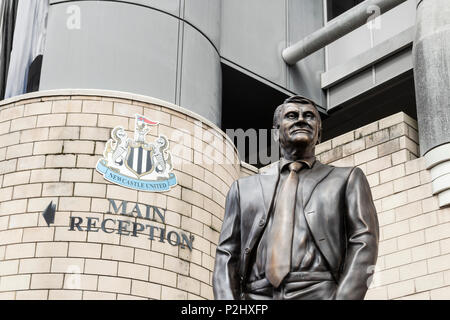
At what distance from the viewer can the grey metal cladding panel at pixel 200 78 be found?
2031 centimetres

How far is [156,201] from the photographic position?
703 inches

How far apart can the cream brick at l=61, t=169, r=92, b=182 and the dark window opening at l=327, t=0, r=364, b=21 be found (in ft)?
40.0

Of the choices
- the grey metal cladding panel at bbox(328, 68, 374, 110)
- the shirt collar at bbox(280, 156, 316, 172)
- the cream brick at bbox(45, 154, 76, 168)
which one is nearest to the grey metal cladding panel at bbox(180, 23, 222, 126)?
the cream brick at bbox(45, 154, 76, 168)

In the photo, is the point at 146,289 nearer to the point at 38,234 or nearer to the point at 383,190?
the point at 38,234

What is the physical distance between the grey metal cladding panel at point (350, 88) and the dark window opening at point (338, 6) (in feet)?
10.1

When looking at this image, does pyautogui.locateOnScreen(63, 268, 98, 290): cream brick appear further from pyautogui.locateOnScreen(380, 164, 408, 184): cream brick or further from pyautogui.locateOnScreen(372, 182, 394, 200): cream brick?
pyautogui.locateOnScreen(380, 164, 408, 184): cream brick

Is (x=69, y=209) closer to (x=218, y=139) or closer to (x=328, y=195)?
(x=218, y=139)

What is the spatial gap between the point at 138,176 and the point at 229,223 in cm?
1183

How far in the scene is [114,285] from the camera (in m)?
16.7

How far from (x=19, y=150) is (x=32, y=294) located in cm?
327

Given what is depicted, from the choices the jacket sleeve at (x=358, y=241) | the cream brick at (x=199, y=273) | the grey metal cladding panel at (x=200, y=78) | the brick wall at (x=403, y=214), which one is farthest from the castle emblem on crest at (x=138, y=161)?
the jacket sleeve at (x=358, y=241)

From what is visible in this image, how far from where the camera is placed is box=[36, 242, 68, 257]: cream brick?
16.7 m
